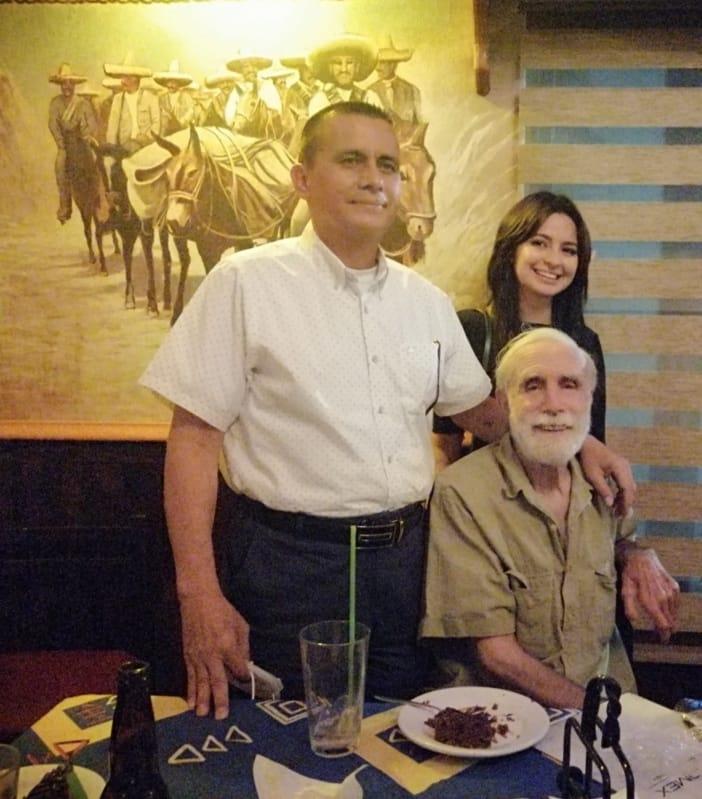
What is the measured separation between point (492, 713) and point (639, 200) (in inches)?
91.8

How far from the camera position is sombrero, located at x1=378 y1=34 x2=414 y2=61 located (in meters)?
3.07

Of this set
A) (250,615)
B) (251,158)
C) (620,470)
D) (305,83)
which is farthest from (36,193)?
(620,470)

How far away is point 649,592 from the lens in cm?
188

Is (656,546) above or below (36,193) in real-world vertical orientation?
below

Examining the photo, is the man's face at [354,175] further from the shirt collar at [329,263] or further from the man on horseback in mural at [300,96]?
the man on horseback in mural at [300,96]

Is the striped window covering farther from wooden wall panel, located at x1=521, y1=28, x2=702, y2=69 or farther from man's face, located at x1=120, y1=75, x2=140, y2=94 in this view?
man's face, located at x1=120, y1=75, x2=140, y2=94

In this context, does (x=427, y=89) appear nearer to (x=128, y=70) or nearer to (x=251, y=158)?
(x=251, y=158)

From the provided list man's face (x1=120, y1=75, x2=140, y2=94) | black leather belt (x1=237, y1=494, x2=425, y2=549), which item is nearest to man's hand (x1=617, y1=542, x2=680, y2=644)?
black leather belt (x1=237, y1=494, x2=425, y2=549)

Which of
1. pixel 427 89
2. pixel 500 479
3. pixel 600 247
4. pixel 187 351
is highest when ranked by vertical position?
pixel 427 89

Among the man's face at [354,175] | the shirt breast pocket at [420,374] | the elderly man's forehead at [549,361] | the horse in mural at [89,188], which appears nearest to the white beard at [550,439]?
the elderly man's forehead at [549,361]

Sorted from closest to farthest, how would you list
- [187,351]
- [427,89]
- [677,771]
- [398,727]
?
[677,771] → [398,727] → [187,351] → [427,89]

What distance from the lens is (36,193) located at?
10.5ft

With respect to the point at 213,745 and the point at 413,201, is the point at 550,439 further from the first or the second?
the point at 413,201

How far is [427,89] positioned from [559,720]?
2.39 metres
